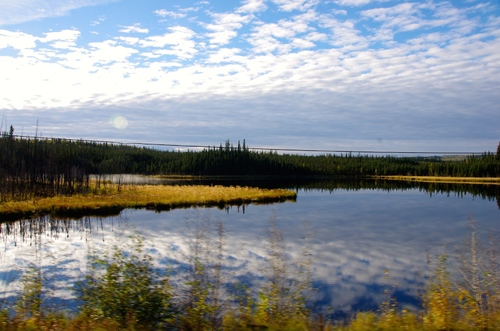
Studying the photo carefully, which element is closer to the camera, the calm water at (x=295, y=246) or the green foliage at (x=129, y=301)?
the green foliage at (x=129, y=301)

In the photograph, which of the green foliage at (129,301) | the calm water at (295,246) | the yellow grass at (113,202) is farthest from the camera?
the yellow grass at (113,202)

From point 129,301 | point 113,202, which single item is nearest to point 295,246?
point 129,301

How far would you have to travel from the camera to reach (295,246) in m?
25.0

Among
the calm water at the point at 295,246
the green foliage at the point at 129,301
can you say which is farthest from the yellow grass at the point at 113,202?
the green foliage at the point at 129,301

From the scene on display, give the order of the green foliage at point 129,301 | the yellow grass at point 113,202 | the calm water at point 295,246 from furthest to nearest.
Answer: the yellow grass at point 113,202, the calm water at point 295,246, the green foliage at point 129,301

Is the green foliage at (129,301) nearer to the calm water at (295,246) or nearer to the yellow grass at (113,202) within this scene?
the calm water at (295,246)

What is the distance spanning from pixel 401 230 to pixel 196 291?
90.9ft

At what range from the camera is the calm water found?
53.9 feet

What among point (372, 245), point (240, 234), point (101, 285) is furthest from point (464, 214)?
point (101, 285)

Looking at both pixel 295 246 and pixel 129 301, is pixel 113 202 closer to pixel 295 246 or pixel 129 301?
pixel 295 246

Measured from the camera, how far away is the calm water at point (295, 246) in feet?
53.9

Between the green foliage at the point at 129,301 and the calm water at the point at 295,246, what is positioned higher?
the green foliage at the point at 129,301

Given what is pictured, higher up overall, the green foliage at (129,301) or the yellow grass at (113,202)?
the green foliage at (129,301)

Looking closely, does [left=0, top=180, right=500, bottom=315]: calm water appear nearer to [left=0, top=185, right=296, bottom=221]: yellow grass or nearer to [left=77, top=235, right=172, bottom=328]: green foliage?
[left=77, top=235, right=172, bottom=328]: green foliage
